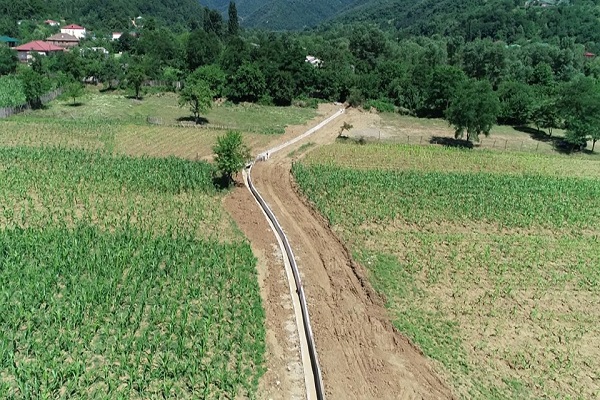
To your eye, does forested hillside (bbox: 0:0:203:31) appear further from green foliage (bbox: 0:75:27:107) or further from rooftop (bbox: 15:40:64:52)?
green foliage (bbox: 0:75:27:107)

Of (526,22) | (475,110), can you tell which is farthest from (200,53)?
(526,22)

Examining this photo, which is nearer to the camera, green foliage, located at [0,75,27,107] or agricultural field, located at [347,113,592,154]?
agricultural field, located at [347,113,592,154]

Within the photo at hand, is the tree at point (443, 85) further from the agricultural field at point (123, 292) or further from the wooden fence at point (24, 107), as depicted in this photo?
the wooden fence at point (24, 107)

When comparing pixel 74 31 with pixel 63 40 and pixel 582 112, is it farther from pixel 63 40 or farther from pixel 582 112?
pixel 582 112

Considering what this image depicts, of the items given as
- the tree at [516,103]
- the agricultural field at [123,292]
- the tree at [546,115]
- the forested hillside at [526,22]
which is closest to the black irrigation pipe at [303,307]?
the agricultural field at [123,292]

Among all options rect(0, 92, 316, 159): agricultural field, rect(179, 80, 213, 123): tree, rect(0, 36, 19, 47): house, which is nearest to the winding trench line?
rect(0, 92, 316, 159): agricultural field

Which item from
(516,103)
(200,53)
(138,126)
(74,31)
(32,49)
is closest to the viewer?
(138,126)
